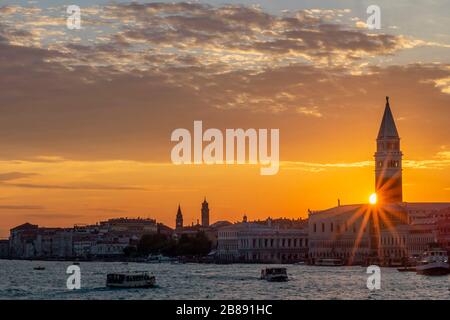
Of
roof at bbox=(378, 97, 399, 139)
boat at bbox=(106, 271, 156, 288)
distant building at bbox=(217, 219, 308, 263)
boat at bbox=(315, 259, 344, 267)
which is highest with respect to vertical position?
roof at bbox=(378, 97, 399, 139)

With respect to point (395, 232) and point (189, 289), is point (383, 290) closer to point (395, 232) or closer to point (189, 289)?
point (189, 289)

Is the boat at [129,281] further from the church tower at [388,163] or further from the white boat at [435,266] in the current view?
the church tower at [388,163]

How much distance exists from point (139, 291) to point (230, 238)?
77.9 m

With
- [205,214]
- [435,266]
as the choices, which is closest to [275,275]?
[435,266]

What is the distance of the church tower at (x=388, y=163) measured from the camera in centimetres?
10031

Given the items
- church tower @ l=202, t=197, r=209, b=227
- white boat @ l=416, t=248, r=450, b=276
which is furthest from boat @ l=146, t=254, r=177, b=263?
white boat @ l=416, t=248, r=450, b=276

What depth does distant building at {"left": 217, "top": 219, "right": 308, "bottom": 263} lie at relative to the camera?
11088 cm

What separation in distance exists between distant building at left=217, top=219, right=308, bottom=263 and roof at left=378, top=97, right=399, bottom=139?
56.5 feet

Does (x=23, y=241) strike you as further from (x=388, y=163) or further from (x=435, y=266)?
(x=435, y=266)

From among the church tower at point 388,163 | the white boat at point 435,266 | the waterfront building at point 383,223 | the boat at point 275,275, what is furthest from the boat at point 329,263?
the boat at point 275,275

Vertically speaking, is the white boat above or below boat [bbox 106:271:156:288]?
above

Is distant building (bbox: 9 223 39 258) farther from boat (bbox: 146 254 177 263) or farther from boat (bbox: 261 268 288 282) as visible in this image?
boat (bbox: 261 268 288 282)

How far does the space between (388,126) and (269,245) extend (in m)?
20.2
